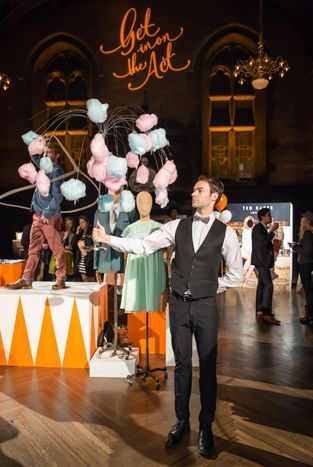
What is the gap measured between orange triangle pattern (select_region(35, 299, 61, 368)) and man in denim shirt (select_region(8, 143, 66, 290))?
1.28ft

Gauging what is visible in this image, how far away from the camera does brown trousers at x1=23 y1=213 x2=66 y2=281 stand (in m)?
4.40

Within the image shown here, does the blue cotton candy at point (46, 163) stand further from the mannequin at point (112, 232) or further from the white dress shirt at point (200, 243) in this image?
the white dress shirt at point (200, 243)

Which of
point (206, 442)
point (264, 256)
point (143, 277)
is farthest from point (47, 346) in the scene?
point (264, 256)

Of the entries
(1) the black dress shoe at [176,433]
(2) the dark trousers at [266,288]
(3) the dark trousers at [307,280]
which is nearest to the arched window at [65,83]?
(2) the dark trousers at [266,288]

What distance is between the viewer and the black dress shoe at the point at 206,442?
8.34 feet

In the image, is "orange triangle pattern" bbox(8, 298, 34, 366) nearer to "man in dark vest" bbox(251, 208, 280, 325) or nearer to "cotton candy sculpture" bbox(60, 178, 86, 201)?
"cotton candy sculpture" bbox(60, 178, 86, 201)

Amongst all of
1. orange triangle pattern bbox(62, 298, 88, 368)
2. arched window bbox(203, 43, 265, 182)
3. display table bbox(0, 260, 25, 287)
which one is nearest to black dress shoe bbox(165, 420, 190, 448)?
orange triangle pattern bbox(62, 298, 88, 368)

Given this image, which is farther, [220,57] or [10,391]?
[220,57]

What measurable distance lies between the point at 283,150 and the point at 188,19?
12.8ft

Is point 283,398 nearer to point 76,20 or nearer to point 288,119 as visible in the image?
point 288,119

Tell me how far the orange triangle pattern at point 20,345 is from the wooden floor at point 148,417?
0.40 ft

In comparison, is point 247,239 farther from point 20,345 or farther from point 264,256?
point 20,345

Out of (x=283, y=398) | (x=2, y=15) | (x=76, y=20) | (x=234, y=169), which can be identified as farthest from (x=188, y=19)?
(x=283, y=398)

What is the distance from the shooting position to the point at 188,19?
1035 cm
